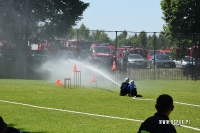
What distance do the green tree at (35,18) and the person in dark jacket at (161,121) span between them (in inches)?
1565

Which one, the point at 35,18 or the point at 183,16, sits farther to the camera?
the point at 35,18

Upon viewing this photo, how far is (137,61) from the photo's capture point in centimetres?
4844

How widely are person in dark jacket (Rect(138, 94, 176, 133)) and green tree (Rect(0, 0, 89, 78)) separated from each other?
1565 inches

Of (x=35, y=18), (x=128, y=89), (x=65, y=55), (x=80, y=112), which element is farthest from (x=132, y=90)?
(x=35, y=18)

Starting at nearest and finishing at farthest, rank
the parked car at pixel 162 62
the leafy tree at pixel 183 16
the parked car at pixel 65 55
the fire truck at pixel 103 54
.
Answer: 1. the fire truck at pixel 103 54
2. the parked car at pixel 65 55
3. the parked car at pixel 162 62
4. the leafy tree at pixel 183 16

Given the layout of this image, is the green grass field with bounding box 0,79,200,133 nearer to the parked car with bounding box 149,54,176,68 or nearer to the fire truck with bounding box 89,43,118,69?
the fire truck with bounding box 89,43,118,69

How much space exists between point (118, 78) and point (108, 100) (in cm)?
1821

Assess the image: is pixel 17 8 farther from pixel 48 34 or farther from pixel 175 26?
pixel 175 26

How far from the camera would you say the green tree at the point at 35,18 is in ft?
157

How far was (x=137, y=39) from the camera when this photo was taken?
4616cm

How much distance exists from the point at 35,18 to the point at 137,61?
33.7ft

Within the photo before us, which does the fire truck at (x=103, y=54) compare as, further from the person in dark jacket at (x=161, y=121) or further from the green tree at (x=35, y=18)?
the person in dark jacket at (x=161, y=121)

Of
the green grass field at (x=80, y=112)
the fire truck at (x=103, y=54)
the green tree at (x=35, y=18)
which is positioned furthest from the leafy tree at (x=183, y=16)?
the green grass field at (x=80, y=112)

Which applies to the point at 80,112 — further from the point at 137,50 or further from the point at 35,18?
the point at 35,18
